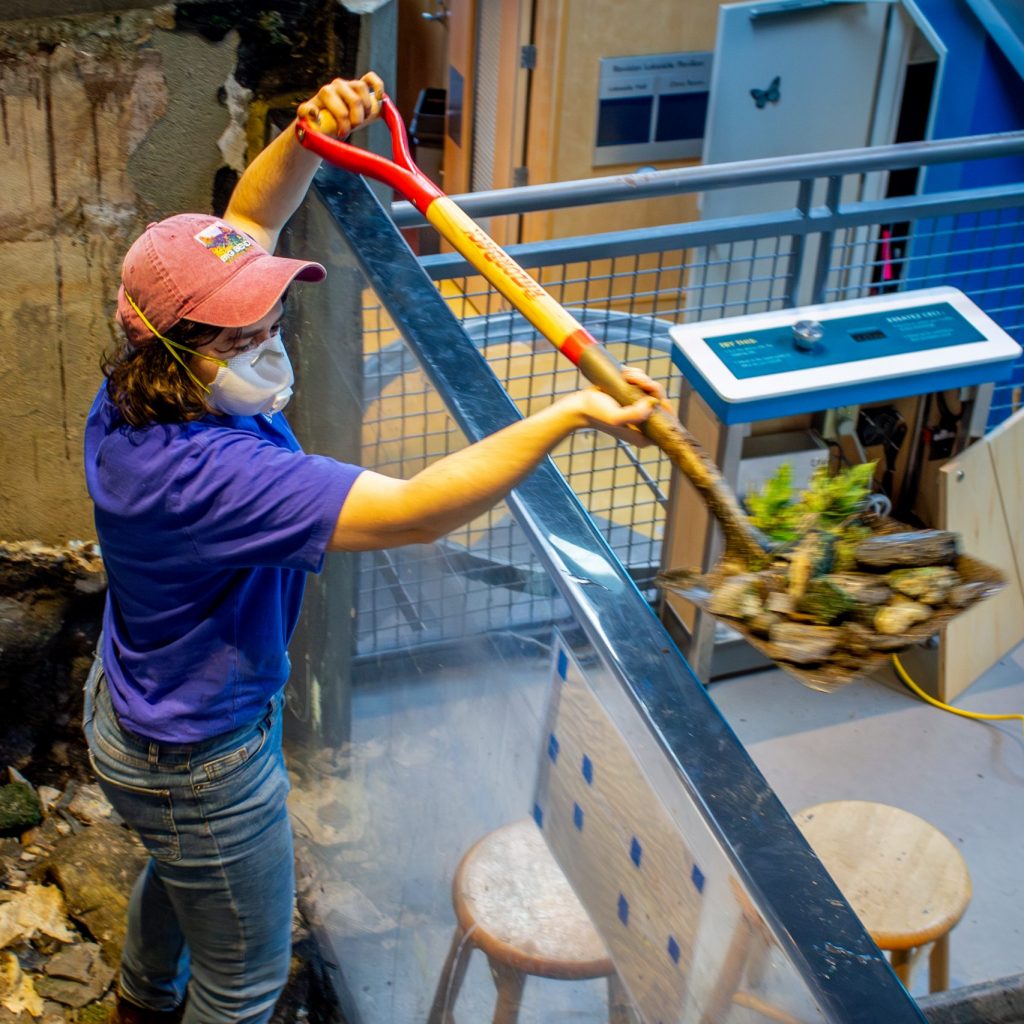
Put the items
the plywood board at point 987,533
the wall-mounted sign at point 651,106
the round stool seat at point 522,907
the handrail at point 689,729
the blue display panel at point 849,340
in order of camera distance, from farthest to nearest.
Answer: the wall-mounted sign at point 651,106, the plywood board at point 987,533, the blue display panel at point 849,340, the round stool seat at point 522,907, the handrail at point 689,729

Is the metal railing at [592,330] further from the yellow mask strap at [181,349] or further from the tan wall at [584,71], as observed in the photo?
the tan wall at [584,71]

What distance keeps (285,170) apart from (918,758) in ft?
7.72

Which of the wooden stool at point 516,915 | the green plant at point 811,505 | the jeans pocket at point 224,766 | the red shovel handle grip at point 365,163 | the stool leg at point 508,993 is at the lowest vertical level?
the stool leg at point 508,993

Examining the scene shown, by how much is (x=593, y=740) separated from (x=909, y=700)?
7.63ft

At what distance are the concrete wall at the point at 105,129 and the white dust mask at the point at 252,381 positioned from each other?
91 cm

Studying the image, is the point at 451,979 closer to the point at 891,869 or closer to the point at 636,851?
the point at 636,851

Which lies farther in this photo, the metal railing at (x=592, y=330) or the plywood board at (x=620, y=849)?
the metal railing at (x=592, y=330)

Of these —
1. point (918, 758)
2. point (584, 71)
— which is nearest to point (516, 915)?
point (918, 758)

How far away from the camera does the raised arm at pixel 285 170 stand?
206 centimetres

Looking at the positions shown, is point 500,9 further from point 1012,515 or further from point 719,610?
point 719,610

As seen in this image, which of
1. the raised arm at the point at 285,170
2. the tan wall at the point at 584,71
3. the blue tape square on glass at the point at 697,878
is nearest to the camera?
the blue tape square on glass at the point at 697,878

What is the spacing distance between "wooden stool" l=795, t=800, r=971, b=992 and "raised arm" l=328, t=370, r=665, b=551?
4.23 ft

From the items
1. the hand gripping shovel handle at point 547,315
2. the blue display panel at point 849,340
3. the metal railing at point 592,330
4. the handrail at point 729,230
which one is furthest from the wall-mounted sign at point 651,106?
the hand gripping shovel handle at point 547,315

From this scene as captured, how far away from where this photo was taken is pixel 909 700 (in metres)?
3.64
